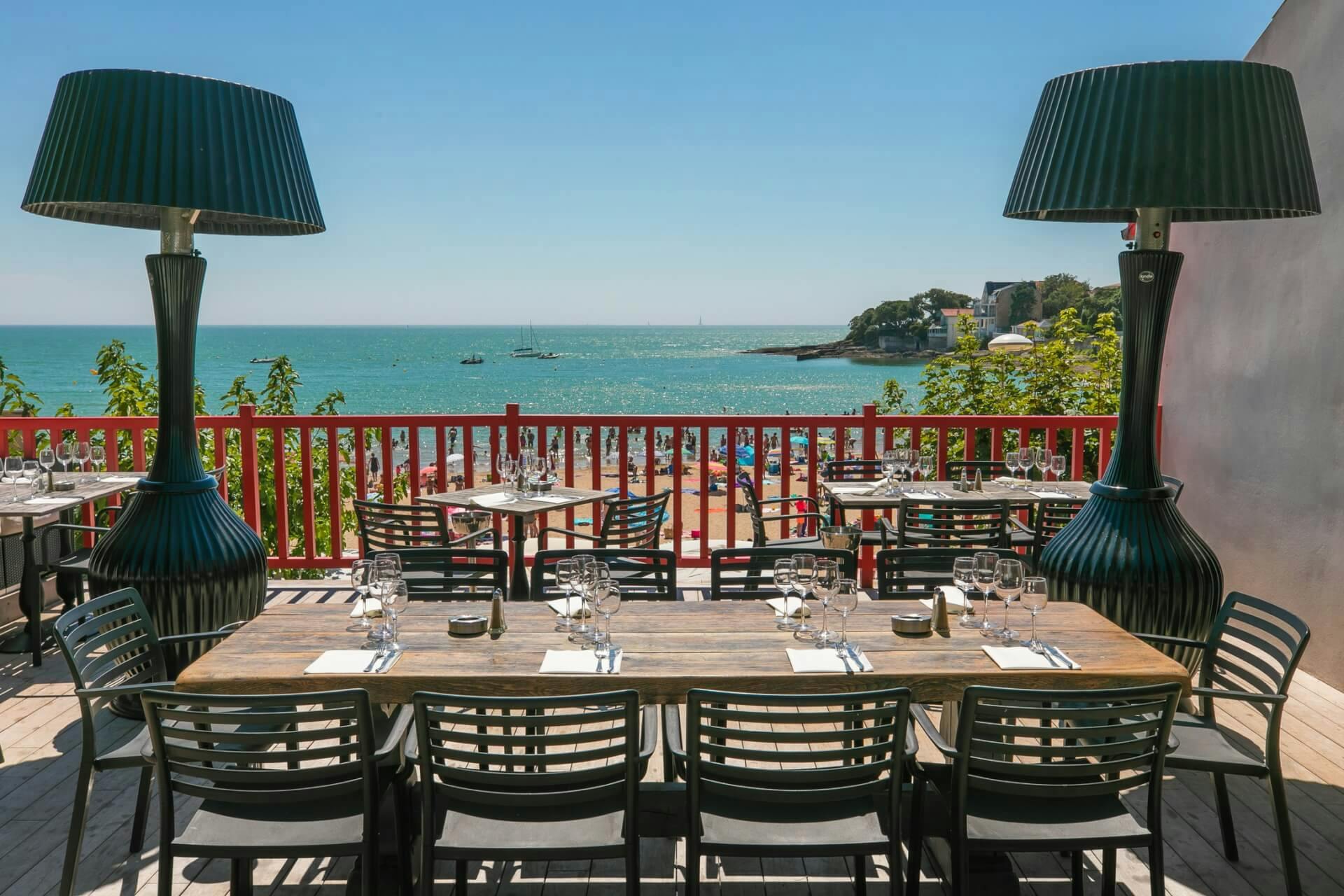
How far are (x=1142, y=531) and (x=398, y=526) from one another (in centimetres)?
350

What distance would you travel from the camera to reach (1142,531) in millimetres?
3975

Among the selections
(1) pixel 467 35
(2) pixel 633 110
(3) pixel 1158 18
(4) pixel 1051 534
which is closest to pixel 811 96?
(2) pixel 633 110

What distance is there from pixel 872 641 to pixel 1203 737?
1.02 meters

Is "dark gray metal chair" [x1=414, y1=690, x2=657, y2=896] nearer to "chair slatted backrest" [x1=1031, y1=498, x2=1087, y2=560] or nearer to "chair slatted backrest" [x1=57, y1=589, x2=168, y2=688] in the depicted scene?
"chair slatted backrest" [x1=57, y1=589, x2=168, y2=688]

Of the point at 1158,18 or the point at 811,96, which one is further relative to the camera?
the point at 811,96

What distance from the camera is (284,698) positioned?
2.08 metres

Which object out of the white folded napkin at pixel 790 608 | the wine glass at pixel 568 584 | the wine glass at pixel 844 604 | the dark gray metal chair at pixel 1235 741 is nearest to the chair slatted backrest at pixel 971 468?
the dark gray metal chair at pixel 1235 741

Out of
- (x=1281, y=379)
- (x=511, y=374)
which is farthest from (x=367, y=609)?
(x=511, y=374)

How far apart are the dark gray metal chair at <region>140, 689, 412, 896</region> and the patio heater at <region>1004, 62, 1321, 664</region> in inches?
113

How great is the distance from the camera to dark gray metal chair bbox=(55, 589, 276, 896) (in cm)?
268

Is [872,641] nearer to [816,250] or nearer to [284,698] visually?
[284,698]

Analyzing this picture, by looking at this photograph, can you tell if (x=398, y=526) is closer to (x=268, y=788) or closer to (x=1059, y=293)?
(x=268, y=788)

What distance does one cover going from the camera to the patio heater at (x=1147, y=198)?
3469mm

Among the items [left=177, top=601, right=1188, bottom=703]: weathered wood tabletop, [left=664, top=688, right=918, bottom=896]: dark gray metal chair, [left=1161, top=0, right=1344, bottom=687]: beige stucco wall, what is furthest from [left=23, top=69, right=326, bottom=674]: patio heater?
[left=1161, top=0, right=1344, bottom=687]: beige stucco wall
